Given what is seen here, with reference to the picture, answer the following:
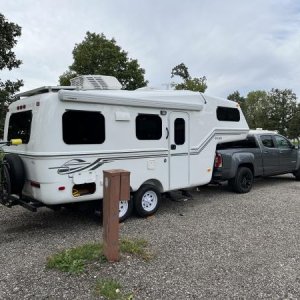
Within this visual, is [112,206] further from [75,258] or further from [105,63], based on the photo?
[105,63]

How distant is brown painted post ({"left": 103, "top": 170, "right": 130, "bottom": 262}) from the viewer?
4.56m

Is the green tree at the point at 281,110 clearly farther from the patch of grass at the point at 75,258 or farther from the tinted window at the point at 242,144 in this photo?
the patch of grass at the point at 75,258

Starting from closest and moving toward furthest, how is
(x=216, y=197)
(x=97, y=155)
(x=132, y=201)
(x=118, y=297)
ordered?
(x=118, y=297) < (x=97, y=155) < (x=132, y=201) < (x=216, y=197)

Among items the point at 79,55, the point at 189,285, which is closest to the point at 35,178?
the point at 189,285

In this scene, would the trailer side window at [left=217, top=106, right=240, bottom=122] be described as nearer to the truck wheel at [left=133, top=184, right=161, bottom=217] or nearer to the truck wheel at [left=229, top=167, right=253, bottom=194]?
the truck wheel at [left=229, top=167, right=253, bottom=194]

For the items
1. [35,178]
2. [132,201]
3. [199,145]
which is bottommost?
[132,201]

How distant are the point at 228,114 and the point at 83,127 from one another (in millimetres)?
4267

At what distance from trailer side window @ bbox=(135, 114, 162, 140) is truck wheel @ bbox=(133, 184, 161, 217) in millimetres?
974

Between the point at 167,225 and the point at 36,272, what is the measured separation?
2762 millimetres

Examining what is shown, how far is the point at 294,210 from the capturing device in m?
7.60

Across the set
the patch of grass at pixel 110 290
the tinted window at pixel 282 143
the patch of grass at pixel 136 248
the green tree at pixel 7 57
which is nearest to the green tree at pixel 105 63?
the green tree at pixel 7 57

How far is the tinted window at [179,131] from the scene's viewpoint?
759cm

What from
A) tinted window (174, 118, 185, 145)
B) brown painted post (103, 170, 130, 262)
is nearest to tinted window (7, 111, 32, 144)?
brown painted post (103, 170, 130, 262)

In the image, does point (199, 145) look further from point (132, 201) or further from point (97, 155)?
point (97, 155)
